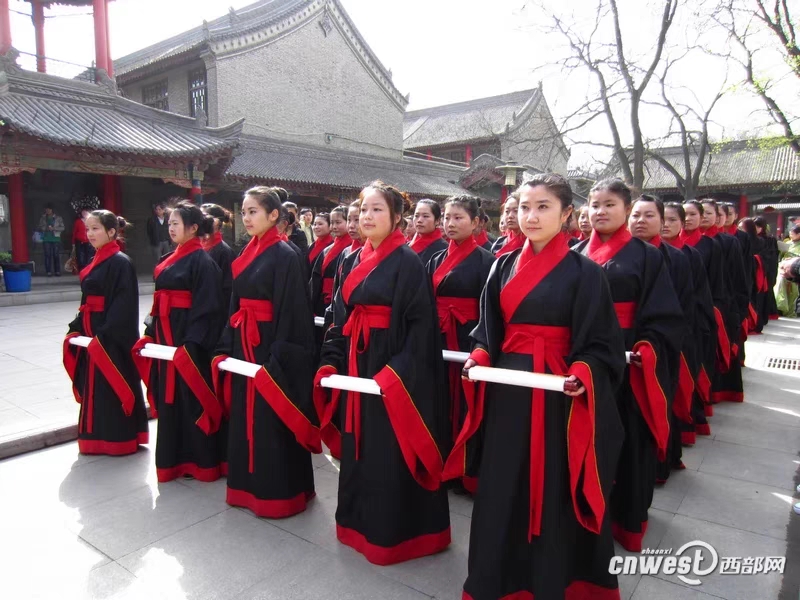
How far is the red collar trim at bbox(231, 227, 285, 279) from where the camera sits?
3467mm

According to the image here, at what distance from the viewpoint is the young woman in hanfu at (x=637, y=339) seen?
300cm

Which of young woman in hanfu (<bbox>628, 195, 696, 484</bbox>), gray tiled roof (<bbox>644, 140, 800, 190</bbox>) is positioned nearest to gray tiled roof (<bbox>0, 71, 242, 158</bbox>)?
young woman in hanfu (<bbox>628, 195, 696, 484</bbox>)

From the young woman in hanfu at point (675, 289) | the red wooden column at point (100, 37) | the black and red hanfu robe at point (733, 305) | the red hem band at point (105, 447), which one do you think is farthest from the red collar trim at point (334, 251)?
the red wooden column at point (100, 37)

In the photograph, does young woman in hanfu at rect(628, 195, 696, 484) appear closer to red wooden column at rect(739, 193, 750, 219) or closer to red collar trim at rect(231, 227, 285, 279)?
red collar trim at rect(231, 227, 285, 279)

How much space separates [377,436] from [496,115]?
35.0m

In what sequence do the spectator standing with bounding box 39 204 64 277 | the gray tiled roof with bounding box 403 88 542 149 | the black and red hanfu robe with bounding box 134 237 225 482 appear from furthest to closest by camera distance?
the gray tiled roof with bounding box 403 88 542 149, the spectator standing with bounding box 39 204 64 277, the black and red hanfu robe with bounding box 134 237 225 482

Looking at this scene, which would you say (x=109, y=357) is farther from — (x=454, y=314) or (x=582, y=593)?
(x=582, y=593)

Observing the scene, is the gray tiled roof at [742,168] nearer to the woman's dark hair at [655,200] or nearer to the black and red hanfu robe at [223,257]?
the woman's dark hair at [655,200]

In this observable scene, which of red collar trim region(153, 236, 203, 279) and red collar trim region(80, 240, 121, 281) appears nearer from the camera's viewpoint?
red collar trim region(153, 236, 203, 279)

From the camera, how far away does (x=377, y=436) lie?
2.95 meters

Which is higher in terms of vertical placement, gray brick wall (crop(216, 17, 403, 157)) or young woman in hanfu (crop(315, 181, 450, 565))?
gray brick wall (crop(216, 17, 403, 157))

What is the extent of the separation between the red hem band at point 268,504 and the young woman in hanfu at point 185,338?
1.60 ft

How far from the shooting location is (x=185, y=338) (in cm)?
379

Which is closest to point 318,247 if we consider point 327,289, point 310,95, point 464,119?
point 327,289
